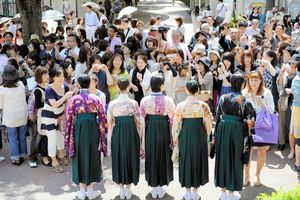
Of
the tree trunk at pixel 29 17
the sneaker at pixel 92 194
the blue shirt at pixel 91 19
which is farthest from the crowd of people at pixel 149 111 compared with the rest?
the blue shirt at pixel 91 19

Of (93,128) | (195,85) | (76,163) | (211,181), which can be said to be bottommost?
(211,181)

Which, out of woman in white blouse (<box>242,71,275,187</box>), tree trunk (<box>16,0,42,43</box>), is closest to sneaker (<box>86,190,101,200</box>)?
woman in white blouse (<box>242,71,275,187</box>)

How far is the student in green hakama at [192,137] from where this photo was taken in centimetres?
612

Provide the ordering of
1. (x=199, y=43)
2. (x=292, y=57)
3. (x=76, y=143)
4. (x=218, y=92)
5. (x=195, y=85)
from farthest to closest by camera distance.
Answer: (x=199, y=43)
(x=218, y=92)
(x=292, y=57)
(x=76, y=143)
(x=195, y=85)

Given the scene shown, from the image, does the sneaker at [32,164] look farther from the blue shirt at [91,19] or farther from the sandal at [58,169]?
the blue shirt at [91,19]

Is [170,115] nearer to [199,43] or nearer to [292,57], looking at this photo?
[292,57]

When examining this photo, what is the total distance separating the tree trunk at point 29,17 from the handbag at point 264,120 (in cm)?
Answer: 771

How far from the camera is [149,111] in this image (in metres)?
6.31

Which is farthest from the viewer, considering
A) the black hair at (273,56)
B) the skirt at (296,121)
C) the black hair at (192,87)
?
the black hair at (273,56)

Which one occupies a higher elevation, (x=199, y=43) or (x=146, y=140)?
(x=199, y=43)

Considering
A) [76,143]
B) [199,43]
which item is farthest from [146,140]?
[199,43]

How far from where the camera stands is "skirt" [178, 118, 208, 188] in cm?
618

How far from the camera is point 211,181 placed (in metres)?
7.21

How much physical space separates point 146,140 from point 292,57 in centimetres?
320
